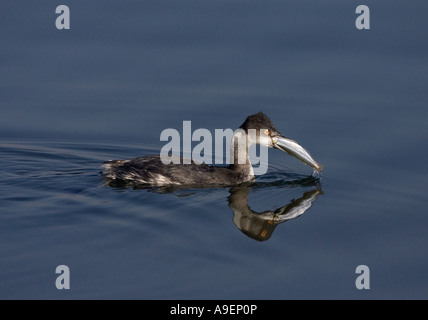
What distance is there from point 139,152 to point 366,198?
389 centimetres

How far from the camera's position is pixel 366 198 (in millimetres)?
11648

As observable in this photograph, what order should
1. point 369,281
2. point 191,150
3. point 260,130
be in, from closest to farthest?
1. point 369,281
2. point 260,130
3. point 191,150

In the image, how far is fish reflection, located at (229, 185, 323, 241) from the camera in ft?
35.4

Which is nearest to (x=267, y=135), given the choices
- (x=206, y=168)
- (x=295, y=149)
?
(x=295, y=149)

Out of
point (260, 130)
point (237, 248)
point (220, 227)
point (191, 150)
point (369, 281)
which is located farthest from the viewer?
point (191, 150)

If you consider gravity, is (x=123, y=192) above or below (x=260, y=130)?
below

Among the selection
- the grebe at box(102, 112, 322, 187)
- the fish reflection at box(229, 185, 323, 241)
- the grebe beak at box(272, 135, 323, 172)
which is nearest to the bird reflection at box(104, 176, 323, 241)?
the fish reflection at box(229, 185, 323, 241)

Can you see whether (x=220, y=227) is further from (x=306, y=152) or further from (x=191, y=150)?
(x=191, y=150)

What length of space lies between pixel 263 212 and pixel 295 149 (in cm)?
139

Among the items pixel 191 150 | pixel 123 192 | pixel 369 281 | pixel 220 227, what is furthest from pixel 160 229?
pixel 191 150

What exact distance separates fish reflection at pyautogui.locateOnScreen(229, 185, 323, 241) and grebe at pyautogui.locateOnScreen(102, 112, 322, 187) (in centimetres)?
32

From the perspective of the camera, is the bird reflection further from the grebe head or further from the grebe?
the grebe head

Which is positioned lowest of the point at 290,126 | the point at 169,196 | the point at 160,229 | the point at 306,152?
the point at 160,229

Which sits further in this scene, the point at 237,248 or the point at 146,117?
the point at 146,117
